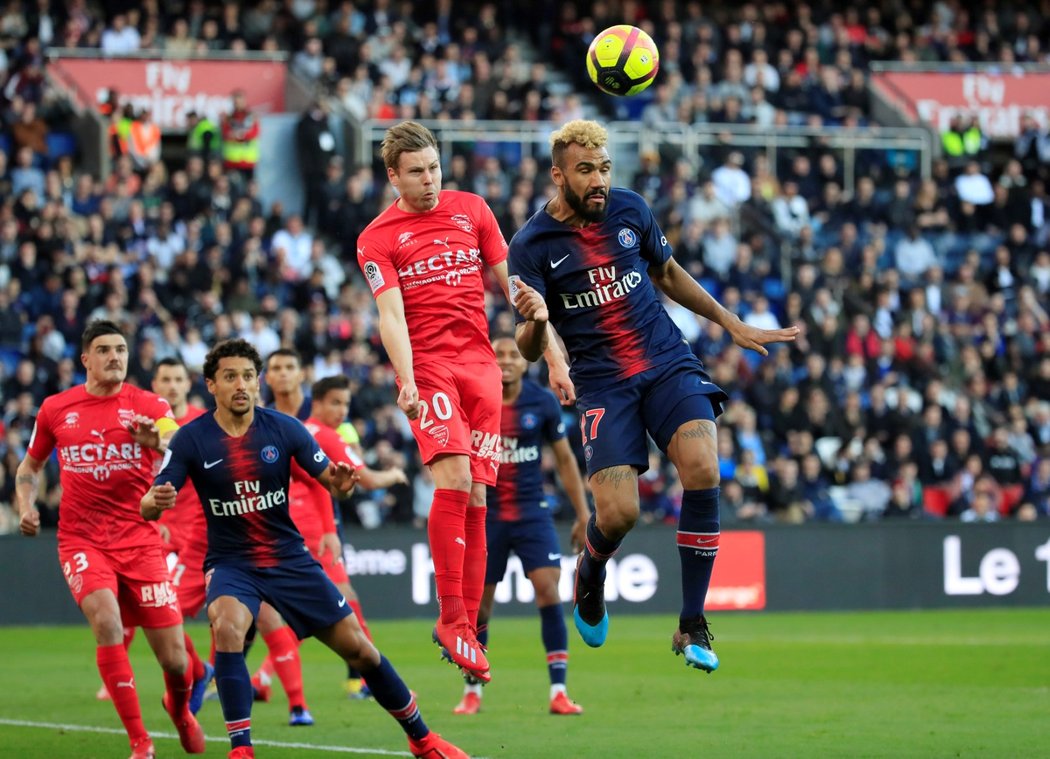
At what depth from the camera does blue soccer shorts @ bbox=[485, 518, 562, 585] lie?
45.4 ft

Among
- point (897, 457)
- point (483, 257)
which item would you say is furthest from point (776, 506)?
point (483, 257)

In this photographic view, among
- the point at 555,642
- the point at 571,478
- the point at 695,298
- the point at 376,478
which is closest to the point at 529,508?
the point at 571,478

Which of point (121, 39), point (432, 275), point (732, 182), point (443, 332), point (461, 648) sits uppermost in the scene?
point (121, 39)

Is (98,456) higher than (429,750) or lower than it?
higher

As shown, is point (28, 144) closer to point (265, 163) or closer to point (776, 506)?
point (265, 163)

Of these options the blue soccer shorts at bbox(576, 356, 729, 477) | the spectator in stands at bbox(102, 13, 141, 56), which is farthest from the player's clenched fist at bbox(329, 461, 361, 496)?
the spectator in stands at bbox(102, 13, 141, 56)

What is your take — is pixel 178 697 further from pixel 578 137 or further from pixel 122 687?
pixel 578 137

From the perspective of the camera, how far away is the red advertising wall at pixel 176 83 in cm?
2834

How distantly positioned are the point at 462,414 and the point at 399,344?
2.02ft

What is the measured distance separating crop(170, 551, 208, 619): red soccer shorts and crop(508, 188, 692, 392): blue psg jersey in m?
4.96

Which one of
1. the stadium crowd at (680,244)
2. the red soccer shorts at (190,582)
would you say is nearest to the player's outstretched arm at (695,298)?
the red soccer shorts at (190,582)

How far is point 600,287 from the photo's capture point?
9883mm

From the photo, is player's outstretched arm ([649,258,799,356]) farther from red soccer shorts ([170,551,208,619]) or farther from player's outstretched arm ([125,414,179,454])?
red soccer shorts ([170,551,208,619])

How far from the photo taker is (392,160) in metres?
10.1
